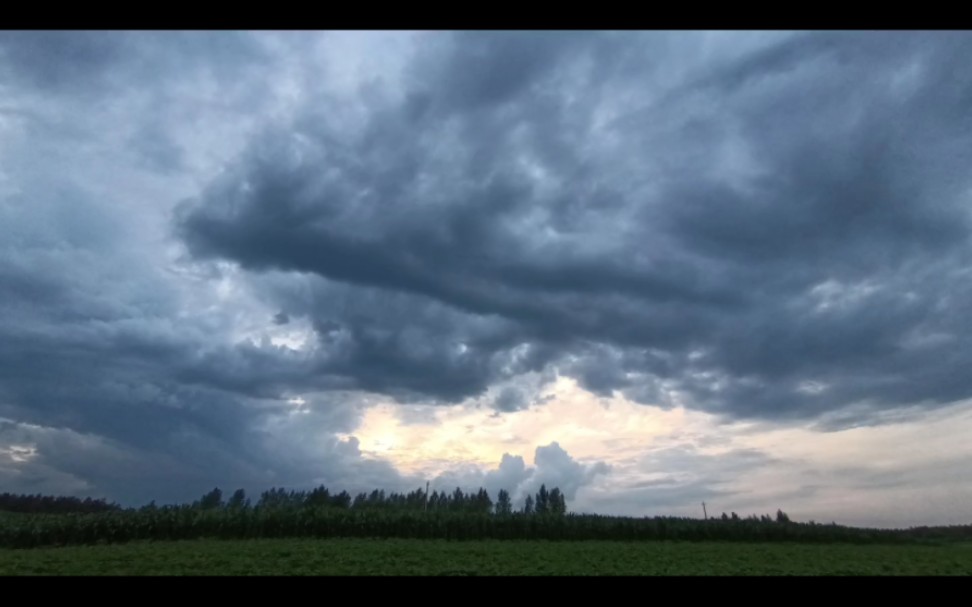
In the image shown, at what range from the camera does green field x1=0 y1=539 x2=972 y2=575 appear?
875 inches

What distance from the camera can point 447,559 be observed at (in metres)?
26.9

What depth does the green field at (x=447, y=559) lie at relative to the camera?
22.2m
